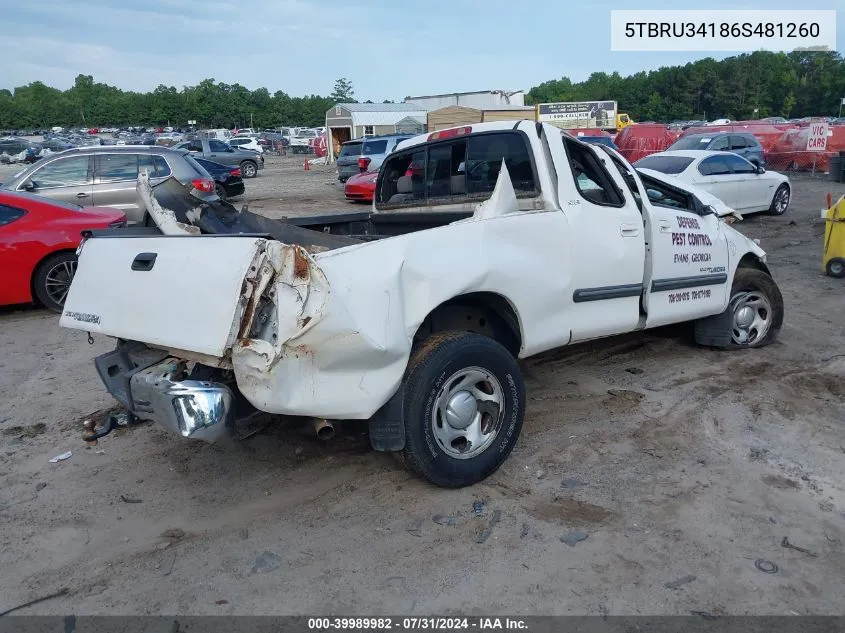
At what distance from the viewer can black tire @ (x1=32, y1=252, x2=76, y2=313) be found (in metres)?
7.91

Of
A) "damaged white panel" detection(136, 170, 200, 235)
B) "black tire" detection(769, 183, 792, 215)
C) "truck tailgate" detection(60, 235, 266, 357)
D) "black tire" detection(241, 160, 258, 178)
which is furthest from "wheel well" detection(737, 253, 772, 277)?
"black tire" detection(241, 160, 258, 178)

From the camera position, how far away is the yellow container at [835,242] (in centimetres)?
918

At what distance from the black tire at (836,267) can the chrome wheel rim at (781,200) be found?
687 cm

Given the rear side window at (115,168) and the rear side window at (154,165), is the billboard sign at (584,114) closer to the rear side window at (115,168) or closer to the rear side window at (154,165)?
the rear side window at (154,165)

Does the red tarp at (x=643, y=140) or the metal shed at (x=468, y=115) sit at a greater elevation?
the metal shed at (x=468, y=115)

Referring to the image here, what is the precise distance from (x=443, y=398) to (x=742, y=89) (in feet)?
278

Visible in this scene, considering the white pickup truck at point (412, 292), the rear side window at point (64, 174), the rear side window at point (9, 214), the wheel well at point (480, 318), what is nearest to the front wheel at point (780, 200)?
the white pickup truck at point (412, 292)

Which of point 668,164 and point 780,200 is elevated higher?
point 668,164

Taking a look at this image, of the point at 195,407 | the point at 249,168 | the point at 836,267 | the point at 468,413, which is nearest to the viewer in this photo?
the point at 195,407

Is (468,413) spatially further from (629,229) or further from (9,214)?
(9,214)

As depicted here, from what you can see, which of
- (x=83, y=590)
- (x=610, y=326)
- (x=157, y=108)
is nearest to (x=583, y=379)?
(x=610, y=326)

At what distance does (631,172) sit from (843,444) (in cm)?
228

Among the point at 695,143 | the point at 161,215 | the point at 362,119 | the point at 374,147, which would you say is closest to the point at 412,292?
the point at 161,215

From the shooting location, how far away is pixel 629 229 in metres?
4.79
